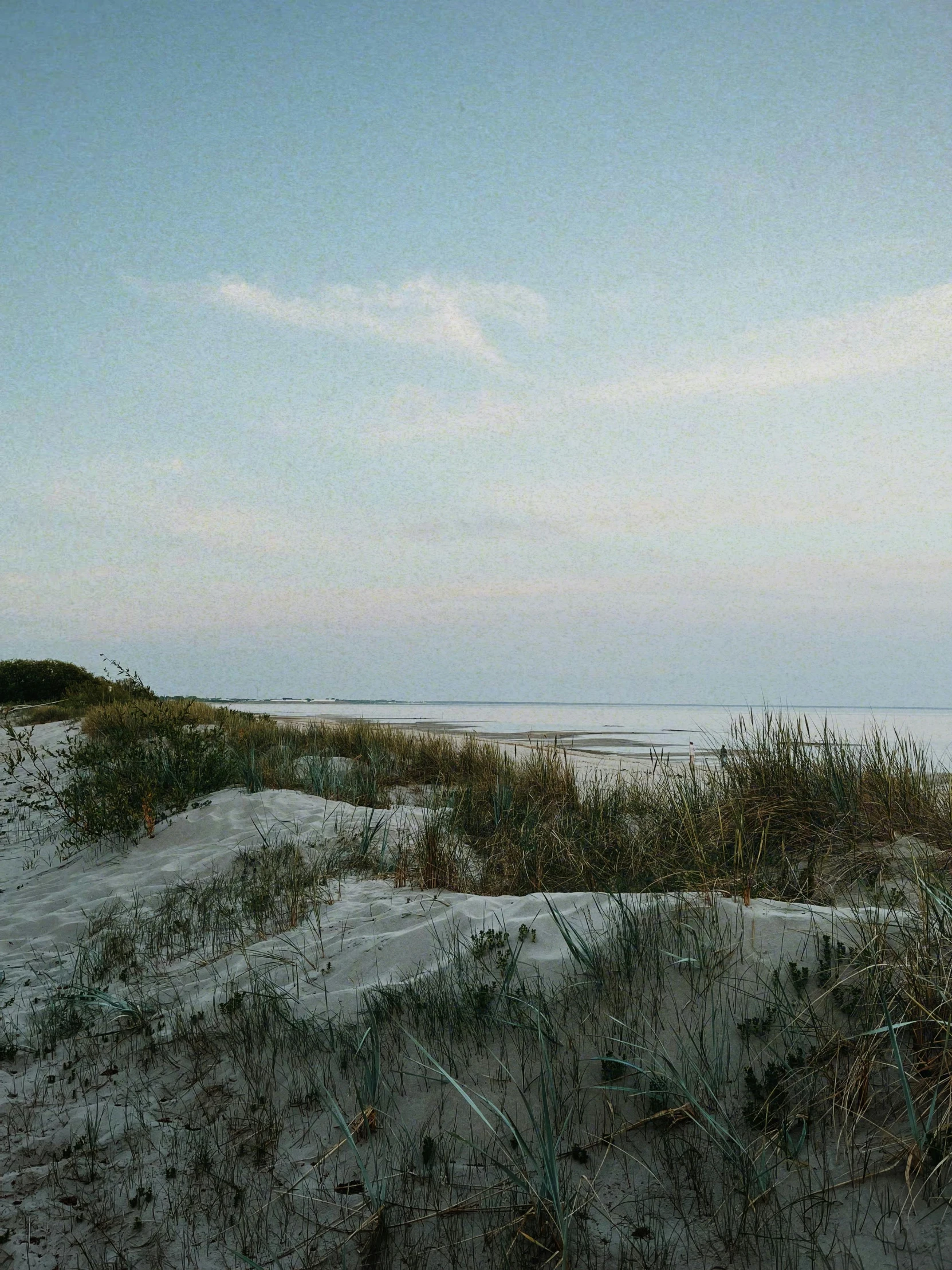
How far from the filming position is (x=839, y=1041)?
9.30 ft

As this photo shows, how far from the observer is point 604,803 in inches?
284

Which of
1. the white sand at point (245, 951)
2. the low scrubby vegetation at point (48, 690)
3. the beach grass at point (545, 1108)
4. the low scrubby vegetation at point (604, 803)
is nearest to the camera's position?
the beach grass at point (545, 1108)

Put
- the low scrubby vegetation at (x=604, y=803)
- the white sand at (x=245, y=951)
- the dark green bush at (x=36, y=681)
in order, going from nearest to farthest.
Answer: the white sand at (x=245, y=951) < the low scrubby vegetation at (x=604, y=803) < the dark green bush at (x=36, y=681)

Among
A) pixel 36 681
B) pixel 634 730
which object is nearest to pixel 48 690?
pixel 36 681

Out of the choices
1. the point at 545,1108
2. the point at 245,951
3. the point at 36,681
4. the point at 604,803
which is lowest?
the point at 245,951

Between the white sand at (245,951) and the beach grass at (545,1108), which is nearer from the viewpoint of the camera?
the beach grass at (545,1108)

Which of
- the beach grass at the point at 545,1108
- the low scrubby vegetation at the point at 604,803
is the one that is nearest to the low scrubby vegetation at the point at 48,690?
the low scrubby vegetation at the point at 604,803

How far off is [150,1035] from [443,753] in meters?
7.05

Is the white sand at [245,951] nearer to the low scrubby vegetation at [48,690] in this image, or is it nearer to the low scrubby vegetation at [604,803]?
the low scrubby vegetation at [604,803]

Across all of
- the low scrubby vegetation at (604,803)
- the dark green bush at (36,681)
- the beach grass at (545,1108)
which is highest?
the dark green bush at (36,681)

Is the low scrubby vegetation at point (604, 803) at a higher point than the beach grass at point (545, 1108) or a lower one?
higher

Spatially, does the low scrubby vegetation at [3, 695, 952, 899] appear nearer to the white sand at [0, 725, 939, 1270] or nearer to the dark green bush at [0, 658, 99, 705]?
the white sand at [0, 725, 939, 1270]

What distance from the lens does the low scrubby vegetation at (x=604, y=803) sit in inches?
204

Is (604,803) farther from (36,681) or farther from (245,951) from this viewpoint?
(36,681)
